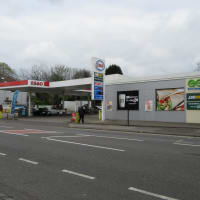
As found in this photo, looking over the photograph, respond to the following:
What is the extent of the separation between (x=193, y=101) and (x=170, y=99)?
2199mm

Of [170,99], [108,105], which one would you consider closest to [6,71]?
[108,105]

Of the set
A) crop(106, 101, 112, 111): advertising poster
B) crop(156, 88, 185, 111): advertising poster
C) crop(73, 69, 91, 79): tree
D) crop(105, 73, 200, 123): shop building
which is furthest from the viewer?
crop(73, 69, 91, 79): tree

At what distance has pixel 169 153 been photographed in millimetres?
7812

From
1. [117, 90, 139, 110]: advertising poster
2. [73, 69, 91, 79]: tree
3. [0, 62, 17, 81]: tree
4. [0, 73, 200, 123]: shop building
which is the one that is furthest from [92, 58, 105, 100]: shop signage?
[0, 62, 17, 81]: tree

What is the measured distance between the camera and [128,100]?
2428 centimetres

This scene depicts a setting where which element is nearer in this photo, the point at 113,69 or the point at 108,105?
the point at 108,105

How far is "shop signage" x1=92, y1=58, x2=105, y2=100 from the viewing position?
2308cm

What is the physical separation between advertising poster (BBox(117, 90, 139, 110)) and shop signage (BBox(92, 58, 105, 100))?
7.53 ft

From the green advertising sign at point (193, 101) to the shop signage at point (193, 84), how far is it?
54cm

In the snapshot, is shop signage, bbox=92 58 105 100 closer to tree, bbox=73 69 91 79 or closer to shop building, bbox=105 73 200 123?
shop building, bbox=105 73 200 123

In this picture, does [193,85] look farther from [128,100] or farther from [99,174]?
[99,174]

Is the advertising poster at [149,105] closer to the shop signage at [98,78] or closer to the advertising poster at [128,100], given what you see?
the advertising poster at [128,100]

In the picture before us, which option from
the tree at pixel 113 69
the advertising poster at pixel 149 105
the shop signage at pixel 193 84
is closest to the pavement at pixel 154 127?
the advertising poster at pixel 149 105

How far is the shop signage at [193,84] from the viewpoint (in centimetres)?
1959
